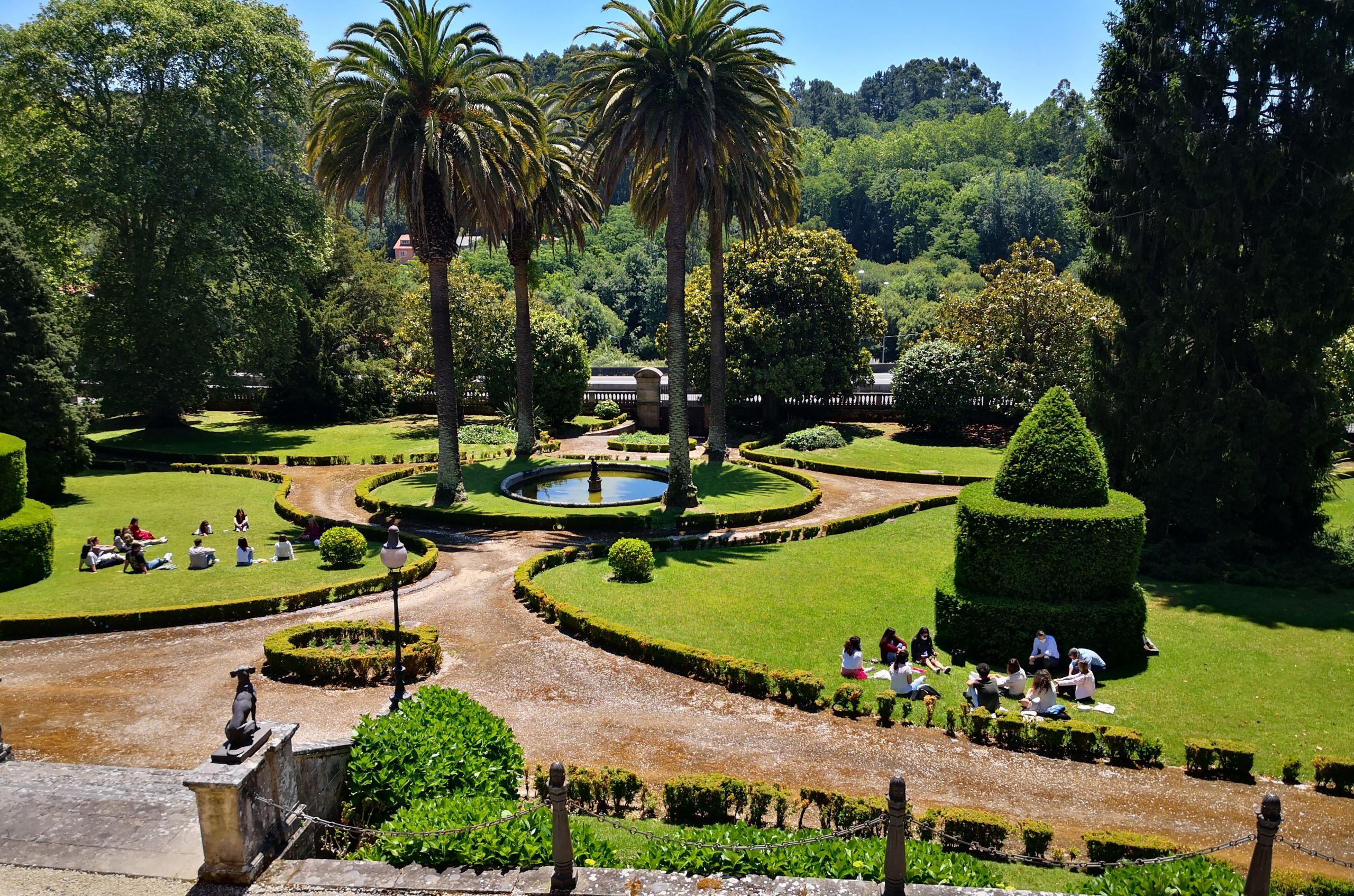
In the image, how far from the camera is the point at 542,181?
31.8m

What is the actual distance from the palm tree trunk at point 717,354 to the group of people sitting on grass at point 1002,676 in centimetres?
2153

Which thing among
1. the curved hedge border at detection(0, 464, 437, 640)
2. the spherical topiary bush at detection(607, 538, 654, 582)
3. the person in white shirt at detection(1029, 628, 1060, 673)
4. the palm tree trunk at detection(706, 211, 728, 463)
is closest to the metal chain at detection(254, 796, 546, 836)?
the curved hedge border at detection(0, 464, 437, 640)

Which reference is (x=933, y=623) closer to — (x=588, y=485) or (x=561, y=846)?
(x=561, y=846)

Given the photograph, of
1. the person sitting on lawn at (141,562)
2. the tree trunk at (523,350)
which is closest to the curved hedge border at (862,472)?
the tree trunk at (523,350)

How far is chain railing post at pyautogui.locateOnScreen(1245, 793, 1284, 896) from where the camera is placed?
882 centimetres

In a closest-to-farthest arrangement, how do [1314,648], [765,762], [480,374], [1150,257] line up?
[765,762] → [1314,648] → [1150,257] → [480,374]

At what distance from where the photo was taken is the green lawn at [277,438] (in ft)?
140

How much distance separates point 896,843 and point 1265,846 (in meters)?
3.48

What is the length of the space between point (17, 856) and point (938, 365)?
131 feet

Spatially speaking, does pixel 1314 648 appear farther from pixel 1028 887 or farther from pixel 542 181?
pixel 542 181

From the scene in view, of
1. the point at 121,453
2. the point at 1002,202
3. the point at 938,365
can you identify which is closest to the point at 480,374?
the point at 121,453

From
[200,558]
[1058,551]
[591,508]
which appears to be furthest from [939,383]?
[200,558]

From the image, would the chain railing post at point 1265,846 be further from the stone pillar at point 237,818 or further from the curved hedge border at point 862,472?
the curved hedge border at point 862,472

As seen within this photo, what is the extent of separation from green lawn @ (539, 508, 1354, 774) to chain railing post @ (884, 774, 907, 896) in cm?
791
